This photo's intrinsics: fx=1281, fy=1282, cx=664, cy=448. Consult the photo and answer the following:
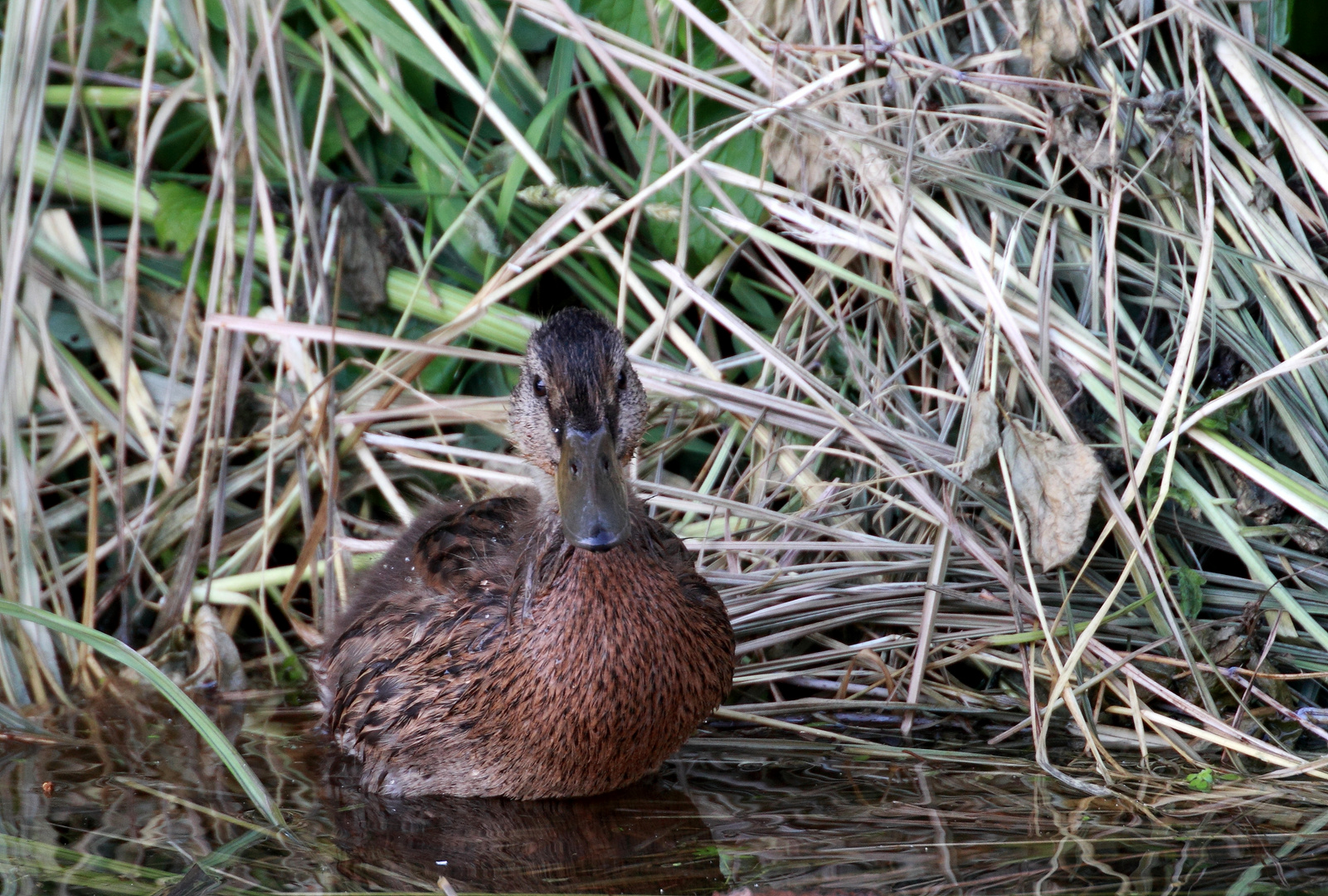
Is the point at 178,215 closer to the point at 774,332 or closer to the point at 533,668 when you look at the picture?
the point at 774,332

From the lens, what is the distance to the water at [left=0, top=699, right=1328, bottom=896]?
102 inches

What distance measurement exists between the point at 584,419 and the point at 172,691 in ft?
3.48

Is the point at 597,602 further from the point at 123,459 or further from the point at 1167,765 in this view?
the point at 123,459

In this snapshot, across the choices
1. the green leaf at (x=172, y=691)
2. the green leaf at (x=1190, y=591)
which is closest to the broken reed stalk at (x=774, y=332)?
the green leaf at (x=1190, y=591)

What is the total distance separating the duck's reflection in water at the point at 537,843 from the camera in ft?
8.81

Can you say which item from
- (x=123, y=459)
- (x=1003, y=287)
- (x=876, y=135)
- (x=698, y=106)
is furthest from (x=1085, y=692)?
(x=123, y=459)

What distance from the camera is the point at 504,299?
4.48m

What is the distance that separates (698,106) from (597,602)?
207cm

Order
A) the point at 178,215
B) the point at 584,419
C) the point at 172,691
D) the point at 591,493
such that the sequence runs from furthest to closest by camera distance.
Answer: the point at 178,215
the point at 584,419
the point at 591,493
the point at 172,691

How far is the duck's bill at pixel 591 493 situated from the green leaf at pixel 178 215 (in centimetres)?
217

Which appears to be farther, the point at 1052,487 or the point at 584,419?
the point at 1052,487

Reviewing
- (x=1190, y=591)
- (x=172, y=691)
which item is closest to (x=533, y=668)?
(x=172, y=691)

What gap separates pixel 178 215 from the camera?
4.52 meters

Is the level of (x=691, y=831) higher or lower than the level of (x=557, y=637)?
lower
